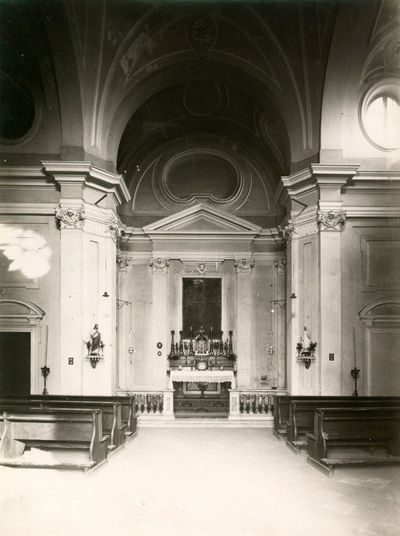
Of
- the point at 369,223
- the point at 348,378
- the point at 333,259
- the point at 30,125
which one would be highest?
the point at 30,125

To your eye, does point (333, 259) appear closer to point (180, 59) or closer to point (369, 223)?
point (369, 223)

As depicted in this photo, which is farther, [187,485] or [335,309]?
[335,309]

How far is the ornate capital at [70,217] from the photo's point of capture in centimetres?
1139

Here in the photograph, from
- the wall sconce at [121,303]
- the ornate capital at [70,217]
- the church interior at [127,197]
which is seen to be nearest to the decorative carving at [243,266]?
the church interior at [127,197]

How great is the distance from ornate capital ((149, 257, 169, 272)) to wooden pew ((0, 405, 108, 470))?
7.70 m

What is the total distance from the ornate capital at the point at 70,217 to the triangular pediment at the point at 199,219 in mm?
4063

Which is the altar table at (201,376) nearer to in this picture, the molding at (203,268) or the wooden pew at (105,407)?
the molding at (203,268)

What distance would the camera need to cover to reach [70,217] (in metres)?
11.4

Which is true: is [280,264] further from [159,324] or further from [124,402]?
[124,402]

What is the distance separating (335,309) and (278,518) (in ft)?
21.3

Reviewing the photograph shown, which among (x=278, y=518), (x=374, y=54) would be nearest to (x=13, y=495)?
(x=278, y=518)

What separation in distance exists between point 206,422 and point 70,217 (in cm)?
572

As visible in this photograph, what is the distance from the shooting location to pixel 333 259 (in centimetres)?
1165

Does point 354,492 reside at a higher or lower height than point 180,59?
lower
